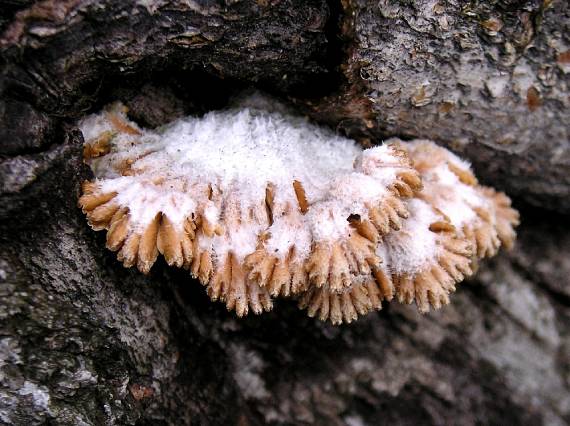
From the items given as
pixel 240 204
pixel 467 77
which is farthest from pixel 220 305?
pixel 467 77

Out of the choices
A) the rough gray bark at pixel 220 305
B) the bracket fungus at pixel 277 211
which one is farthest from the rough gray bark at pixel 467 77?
the bracket fungus at pixel 277 211

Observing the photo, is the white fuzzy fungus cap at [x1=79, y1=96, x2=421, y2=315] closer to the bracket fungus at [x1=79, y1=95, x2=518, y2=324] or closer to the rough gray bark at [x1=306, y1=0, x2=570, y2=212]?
the bracket fungus at [x1=79, y1=95, x2=518, y2=324]

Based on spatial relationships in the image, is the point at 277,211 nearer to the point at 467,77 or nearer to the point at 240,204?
the point at 240,204

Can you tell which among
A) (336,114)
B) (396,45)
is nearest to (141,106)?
(336,114)

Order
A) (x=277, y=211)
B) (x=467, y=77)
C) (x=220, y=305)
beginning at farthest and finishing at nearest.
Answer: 1. (x=220, y=305)
2. (x=467, y=77)
3. (x=277, y=211)

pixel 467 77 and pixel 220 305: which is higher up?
pixel 467 77

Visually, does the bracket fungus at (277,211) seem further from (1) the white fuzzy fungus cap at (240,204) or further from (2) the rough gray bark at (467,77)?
(2) the rough gray bark at (467,77)

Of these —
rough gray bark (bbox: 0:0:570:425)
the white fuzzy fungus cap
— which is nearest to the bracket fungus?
the white fuzzy fungus cap

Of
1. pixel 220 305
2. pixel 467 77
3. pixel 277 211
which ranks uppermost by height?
pixel 467 77
